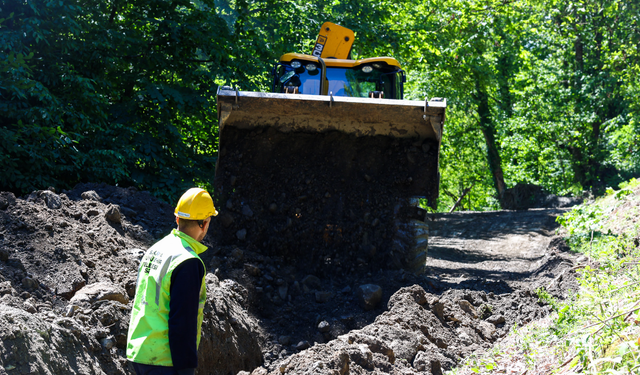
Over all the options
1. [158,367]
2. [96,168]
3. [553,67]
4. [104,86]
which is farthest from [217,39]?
[553,67]

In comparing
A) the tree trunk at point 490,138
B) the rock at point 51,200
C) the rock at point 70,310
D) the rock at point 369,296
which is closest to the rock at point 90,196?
the rock at point 51,200

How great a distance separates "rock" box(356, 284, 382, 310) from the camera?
5.08 m

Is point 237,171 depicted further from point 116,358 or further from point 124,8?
point 124,8

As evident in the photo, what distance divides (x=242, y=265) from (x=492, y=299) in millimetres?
2697

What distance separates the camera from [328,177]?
641 cm

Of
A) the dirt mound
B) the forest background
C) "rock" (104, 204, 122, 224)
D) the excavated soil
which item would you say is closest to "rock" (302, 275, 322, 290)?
the excavated soil

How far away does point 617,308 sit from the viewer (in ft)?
10.6

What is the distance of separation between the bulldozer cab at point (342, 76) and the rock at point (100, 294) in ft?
13.3

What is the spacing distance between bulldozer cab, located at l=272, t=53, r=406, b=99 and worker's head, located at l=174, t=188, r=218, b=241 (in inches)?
194

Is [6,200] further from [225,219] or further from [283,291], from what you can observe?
[283,291]

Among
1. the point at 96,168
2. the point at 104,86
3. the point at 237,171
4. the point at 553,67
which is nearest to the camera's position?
the point at 237,171

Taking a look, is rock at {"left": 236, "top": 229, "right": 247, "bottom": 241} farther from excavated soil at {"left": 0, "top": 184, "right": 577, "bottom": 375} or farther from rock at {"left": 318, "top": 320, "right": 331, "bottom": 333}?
rock at {"left": 318, "top": 320, "right": 331, "bottom": 333}

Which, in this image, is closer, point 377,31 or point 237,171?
point 237,171

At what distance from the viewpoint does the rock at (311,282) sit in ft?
18.5
